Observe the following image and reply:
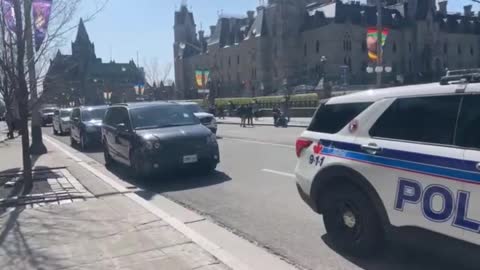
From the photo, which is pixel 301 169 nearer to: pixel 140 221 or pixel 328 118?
pixel 328 118

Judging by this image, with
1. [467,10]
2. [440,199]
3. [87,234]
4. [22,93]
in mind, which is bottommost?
[87,234]

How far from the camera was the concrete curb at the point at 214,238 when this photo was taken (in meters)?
4.93

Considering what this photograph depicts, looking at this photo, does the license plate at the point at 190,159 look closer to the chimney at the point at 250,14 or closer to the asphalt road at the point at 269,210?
the asphalt road at the point at 269,210

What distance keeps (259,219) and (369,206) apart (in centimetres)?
231

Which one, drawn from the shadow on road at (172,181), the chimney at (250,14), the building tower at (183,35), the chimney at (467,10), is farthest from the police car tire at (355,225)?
the chimney at (467,10)

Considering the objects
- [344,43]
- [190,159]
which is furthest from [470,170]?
[344,43]

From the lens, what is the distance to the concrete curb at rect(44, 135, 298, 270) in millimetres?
4934

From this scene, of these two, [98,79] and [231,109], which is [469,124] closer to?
[231,109]

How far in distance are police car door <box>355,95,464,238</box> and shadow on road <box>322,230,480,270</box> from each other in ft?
1.06

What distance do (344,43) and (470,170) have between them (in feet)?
288

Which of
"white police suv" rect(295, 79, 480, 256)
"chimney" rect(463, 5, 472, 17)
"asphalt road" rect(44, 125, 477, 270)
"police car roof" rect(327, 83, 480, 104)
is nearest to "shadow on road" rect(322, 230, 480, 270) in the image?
"asphalt road" rect(44, 125, 477, 270)

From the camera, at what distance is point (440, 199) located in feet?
13.1

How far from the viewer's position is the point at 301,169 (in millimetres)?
5789

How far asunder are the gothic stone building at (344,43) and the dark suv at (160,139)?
7151 centimetres
